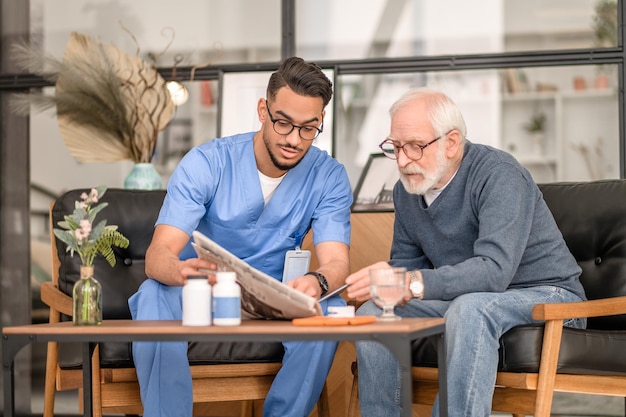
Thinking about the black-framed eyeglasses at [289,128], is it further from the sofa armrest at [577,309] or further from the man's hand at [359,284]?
the sofa armrest at [577,309]

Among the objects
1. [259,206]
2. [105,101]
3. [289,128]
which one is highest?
[105,101]

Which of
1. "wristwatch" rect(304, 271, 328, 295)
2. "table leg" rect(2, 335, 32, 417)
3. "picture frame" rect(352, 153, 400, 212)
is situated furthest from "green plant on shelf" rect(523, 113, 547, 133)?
"table leg" rect(2, 335, 32, 417)

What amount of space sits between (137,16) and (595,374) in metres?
2.91

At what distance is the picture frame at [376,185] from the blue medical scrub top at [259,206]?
919mm

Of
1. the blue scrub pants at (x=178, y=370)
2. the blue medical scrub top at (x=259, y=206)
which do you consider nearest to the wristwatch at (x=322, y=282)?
the blue scrub pants at (x=178, y=370)

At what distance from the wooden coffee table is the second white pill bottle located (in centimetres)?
4

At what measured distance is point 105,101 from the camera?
14.6 feet

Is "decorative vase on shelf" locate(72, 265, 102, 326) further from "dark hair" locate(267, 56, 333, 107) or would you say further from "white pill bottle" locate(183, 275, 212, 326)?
"dark hair" locate(267, 56, 333, 107)

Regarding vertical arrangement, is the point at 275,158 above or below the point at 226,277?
above

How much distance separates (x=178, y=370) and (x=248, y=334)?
71 cm

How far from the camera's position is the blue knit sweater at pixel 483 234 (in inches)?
107

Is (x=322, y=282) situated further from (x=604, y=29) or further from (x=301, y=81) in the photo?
(x=604, y=29)

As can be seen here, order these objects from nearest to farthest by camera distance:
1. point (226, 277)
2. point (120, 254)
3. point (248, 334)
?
point (248, 334) → point (226, 277) → point (120, 254)

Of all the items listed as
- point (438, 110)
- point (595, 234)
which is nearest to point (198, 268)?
point (438, 110)
